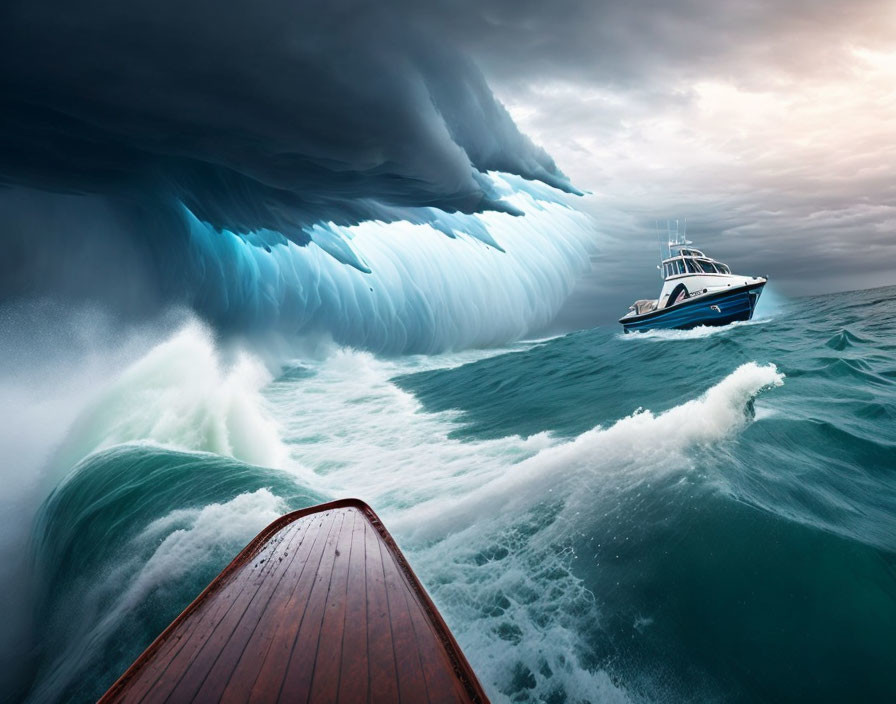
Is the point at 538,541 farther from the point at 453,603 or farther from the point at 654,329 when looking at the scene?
the point at 654,329

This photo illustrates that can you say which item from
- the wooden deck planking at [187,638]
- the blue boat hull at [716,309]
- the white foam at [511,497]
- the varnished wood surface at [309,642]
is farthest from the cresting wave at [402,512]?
the blue boat hull at [716,309]

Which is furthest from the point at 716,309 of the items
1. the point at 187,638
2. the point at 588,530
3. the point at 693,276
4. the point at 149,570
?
the point at 187,638

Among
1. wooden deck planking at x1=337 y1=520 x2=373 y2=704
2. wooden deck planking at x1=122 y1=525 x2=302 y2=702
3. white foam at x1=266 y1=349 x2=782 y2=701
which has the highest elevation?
wooden deck planking at x1=122 y1=525 x2=302 y2=702

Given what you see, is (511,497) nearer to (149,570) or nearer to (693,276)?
(149,570)

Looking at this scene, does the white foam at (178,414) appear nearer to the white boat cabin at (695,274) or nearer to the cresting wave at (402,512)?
the cresting wave at (402,512)

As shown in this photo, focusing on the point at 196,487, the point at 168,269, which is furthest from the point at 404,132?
the point at 168,269

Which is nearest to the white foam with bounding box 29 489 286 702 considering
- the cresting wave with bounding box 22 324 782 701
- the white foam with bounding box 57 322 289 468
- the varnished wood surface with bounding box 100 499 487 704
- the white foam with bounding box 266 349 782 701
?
the cresting wave with bounding box 22 324 782 701

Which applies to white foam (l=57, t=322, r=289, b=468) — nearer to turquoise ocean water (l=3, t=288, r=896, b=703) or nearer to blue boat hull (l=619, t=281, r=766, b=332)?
turquoise ocean water (l=3, t=288, r=896, b=703)
